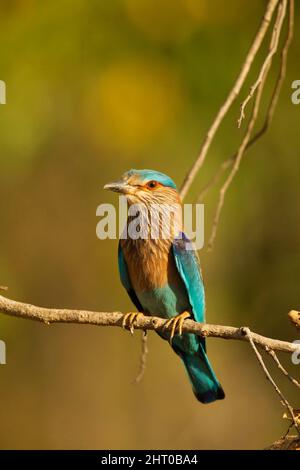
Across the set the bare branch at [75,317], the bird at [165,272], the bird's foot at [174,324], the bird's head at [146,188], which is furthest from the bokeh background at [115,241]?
the bare branch at [75,317]

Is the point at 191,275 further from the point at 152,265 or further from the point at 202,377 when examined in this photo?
the point at 202,377

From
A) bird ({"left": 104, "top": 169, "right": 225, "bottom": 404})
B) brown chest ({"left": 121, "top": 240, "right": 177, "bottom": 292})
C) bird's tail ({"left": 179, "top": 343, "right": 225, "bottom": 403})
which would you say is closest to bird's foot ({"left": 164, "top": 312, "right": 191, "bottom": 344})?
bird ({"left": 104, "top": 169, "right": 225, "bottom": 404})

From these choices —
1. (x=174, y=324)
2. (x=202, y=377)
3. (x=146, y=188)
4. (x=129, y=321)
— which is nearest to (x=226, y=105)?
(x=129, y=321)

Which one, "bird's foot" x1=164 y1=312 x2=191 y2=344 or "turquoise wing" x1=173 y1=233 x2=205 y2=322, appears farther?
"turquoise wing" x1=173 y1=233 x2=205 y2=322

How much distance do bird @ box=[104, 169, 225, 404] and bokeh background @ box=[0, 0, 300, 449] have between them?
2891mm

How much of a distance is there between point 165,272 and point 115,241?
131 inches

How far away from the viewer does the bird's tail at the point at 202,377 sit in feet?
16.3

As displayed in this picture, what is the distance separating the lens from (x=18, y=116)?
7465 millimetres

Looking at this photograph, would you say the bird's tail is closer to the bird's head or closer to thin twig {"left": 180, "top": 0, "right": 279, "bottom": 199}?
the bird's head

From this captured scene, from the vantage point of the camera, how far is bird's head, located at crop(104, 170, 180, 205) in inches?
194

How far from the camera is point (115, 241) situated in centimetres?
817

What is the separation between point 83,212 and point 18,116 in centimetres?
121

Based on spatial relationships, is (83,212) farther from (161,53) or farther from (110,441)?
(110,441)

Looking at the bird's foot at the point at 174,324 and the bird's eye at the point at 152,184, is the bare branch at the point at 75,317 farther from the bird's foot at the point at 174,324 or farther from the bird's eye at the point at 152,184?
the bird's eye at the point at 152,184
